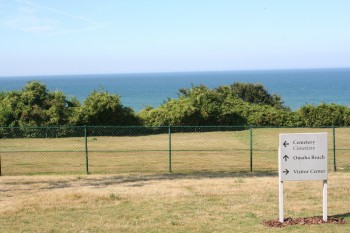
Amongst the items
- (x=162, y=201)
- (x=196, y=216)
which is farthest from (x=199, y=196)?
(x=196, y=216)

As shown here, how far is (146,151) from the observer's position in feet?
92.4

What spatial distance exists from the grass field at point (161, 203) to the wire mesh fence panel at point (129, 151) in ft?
11.7

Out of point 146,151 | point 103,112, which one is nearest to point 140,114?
point 103,112

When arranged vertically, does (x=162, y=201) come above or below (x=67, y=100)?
below

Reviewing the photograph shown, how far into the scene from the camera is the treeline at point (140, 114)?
38.2 m

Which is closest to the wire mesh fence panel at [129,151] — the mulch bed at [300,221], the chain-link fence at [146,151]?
the chain-link fence at [146,151]

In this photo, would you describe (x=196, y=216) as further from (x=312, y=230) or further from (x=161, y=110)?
(x=161, y=110)

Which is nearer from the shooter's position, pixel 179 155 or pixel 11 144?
pixel 179 155

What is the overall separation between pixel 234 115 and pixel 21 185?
1017 inches

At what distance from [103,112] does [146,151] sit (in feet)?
36.3

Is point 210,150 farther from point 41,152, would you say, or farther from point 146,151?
point 41,152

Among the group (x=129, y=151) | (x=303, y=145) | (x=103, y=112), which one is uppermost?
(x=103, y=112)

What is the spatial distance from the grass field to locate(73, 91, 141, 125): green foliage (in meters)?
19.8

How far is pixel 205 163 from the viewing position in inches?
940
